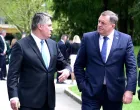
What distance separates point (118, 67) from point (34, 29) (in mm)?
1302

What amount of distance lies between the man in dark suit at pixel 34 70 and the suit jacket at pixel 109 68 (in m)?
0.64

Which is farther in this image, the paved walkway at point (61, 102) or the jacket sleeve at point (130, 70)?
the paved walkway at point (61, 102)

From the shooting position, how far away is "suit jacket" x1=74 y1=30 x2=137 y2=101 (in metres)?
6.34

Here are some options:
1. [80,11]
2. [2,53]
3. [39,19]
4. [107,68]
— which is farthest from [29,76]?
[80,11]

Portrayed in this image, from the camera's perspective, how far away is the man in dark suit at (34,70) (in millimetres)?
5754

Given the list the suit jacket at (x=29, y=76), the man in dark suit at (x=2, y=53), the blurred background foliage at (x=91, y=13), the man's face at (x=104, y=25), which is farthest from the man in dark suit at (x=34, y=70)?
the blurred background foliage at (x=91, y=13)

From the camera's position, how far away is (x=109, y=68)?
6.35m

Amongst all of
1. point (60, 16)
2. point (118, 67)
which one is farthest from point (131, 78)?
point (60, 16)

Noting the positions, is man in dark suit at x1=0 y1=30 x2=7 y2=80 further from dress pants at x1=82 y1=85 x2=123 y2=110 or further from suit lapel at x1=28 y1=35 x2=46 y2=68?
suit lapel at x1=28 y1=35 x2=46 y2=68

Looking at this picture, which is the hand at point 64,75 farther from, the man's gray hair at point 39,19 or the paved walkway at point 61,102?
the paved walkway at point 61,102

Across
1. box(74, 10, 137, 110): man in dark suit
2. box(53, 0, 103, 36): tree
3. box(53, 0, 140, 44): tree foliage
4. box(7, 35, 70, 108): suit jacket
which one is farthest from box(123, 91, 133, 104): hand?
box(53, 0, 103, 36): tree

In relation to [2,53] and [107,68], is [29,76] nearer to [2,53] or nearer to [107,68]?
[107,68]

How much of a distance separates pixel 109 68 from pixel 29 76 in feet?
3.86

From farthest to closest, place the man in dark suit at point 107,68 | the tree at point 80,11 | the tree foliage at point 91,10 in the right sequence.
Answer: the tree at point 80,11
the tree foliage at point 91,10
the man in dark suit at point 107,68
